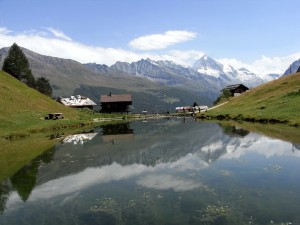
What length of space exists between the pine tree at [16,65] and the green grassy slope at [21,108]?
2440cm

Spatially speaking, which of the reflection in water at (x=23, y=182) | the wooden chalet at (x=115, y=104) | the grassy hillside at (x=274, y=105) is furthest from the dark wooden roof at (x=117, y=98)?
the reflection in water at (x=23, y=182)

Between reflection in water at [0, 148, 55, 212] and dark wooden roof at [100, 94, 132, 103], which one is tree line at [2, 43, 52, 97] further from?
reflection in water at [0, 148, 55, 212]

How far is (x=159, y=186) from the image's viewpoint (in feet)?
97.5

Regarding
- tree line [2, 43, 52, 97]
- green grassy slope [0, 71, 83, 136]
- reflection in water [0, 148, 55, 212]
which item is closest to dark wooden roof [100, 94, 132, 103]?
tree line [2, 43, 52, 97]

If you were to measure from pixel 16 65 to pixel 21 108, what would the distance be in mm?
57671

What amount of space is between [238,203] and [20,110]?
7762 centimetres

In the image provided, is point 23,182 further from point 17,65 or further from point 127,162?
point 17,65

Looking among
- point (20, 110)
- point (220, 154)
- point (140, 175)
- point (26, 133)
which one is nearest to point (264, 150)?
point (220, 154)

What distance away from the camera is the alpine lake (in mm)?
22125

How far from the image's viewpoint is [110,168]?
38.7 meters

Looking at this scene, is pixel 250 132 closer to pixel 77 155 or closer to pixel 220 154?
pixel 220 154

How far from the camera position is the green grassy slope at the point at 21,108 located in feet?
250

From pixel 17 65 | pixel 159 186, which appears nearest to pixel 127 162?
pixel 159 186

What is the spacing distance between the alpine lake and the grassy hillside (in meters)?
31.5
